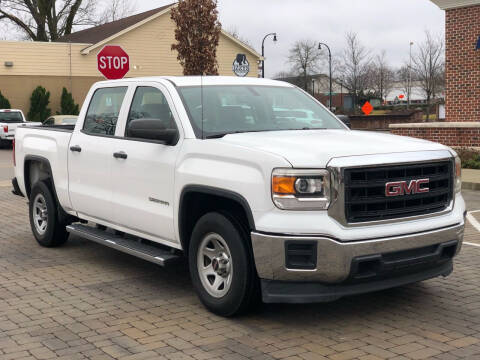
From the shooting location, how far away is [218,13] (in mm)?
28547

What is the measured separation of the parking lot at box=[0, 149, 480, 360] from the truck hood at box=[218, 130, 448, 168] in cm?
132

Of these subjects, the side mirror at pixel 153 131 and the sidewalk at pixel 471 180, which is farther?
the sidewalk at pixel 471 180

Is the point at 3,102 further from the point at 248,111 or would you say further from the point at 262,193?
the point at 262,193

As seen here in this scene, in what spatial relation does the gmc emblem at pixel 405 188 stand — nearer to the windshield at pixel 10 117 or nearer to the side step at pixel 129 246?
the side step at pixel 129 246

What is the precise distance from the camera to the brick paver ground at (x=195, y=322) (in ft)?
16.0

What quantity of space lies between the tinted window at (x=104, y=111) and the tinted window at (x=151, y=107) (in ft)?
0.97

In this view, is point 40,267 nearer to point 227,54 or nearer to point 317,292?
point 317,292

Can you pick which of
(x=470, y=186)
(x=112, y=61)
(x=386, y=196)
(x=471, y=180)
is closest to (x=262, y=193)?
(x=386, y=196)

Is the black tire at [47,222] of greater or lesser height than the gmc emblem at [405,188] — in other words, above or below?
below

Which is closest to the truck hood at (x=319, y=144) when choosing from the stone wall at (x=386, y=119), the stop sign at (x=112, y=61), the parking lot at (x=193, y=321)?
the parking lot at (x=193, y=321)

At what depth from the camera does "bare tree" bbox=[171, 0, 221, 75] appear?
92.2 ft

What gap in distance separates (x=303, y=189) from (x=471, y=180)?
10876 millimetres

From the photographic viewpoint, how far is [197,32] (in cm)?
2862

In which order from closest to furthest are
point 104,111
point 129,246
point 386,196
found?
1. point 386,196
2. point 129,246
3. point 104,111
